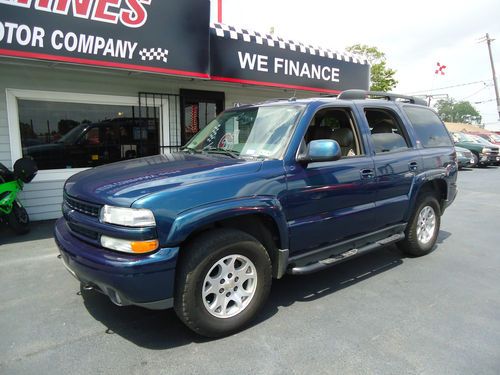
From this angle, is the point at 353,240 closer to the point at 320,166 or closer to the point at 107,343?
the point at 320,166

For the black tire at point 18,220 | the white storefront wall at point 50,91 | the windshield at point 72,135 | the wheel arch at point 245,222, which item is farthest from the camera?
the windshield at point 72,135

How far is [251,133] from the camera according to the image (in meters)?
3.72

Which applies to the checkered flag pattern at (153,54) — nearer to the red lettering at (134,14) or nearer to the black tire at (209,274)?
the red lettering at (134,14)

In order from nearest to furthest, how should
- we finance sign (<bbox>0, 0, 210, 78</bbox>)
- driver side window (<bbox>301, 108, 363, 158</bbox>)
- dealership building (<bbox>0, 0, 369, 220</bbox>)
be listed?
driver side window (<bbox>301, 108, 363, 158</bbox>)
we finance sign (<bbox>0, 0, 210, 78</bbox>)
dealership building (<bbox>0, 0, 369, 220</bbox>)

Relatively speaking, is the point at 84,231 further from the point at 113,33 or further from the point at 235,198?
the point at 113,33

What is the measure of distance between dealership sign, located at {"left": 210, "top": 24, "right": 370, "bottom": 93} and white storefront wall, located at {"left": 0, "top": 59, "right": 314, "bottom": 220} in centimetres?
129

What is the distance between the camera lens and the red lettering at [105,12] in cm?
550

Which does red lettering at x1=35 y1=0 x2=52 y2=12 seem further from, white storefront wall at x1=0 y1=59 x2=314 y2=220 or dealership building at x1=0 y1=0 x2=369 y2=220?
white storefront wall at x1=0 y1=59 x2=314 y2=220

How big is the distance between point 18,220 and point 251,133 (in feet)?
13.9

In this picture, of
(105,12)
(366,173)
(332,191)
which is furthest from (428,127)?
(105,12)

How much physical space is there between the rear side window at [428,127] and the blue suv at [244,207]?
16 centimetres

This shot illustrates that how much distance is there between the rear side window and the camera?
4.85 m

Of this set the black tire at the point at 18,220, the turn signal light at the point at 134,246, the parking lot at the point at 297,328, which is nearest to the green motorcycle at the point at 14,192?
the black tire at the point at 18,220

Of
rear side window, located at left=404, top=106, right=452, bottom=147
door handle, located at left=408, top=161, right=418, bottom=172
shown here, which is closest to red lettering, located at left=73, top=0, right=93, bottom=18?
rear side window, located at left=404, top=106, right=452, bottom=147
